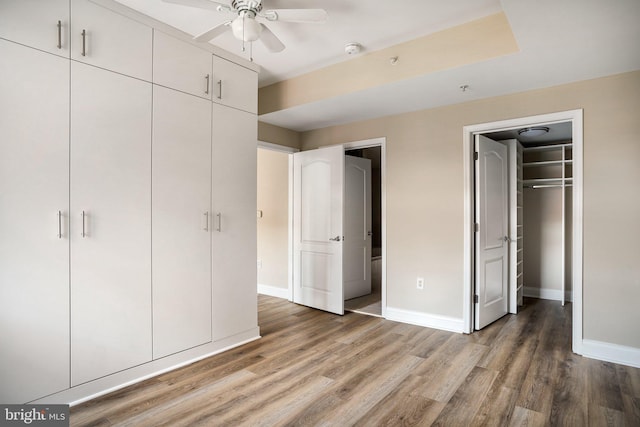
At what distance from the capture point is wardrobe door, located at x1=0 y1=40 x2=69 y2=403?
6.53 feet

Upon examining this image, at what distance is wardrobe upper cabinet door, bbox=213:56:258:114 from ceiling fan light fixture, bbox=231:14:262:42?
0.96 m

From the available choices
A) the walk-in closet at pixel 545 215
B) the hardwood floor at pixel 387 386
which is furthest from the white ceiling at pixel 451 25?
the hardwood floor at pixel 387 386

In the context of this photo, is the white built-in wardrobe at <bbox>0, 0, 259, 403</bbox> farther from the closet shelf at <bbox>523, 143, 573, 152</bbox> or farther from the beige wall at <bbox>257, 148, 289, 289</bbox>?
the closet shelf at <bbox>523, 143, 573, 152</bbox>

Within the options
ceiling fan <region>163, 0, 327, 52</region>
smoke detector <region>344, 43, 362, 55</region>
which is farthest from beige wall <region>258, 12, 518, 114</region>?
ceiling fan <region>163, 0, 327, 52</region>

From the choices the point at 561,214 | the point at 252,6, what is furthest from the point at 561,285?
the point at 252,6

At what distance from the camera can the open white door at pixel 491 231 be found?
147 inches

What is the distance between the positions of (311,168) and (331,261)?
1271mm

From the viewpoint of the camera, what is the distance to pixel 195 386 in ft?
8.29

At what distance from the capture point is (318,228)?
4.59 metres

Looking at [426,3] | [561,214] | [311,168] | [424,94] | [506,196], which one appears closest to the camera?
[426,3]

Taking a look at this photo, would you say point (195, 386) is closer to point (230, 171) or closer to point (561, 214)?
point (230, 171)

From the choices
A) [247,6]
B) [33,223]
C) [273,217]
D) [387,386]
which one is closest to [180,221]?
[33,223]

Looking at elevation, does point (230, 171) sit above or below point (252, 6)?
below

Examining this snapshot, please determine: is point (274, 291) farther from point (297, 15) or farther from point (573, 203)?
point (297, 15)
